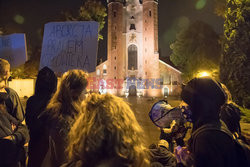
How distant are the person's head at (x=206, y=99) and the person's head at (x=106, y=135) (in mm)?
654

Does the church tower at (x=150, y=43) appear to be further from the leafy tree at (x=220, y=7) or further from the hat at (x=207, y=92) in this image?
the hat at (x=207, y=92)

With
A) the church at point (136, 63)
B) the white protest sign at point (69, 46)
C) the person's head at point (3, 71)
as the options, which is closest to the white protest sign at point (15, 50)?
the white protest sign at point (69, 46)

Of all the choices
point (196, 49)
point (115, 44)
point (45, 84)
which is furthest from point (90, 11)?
point (115, 44)

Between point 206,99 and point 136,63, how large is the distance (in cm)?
3844

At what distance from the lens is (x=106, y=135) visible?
3.50 feet

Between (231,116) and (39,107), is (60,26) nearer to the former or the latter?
(39,107)

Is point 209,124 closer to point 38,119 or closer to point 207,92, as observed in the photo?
point 207,92

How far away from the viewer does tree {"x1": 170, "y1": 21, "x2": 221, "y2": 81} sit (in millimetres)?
23684

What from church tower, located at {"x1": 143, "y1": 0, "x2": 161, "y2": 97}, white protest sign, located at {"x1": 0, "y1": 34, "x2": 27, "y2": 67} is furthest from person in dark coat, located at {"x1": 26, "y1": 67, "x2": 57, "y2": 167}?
church tower, located at {"x1": 143, "y1": 0, "x2": 161, "y2": 97}

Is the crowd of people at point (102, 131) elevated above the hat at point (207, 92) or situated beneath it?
situated beneath

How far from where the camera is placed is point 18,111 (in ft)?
8.00

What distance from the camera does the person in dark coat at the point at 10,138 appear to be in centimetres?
204

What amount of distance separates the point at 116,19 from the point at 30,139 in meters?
39.2

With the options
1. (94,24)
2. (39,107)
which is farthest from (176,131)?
(94,24)
